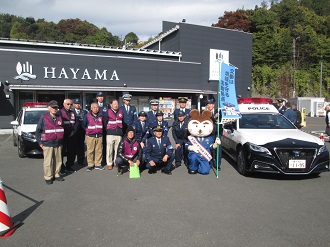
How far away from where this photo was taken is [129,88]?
1869 cm

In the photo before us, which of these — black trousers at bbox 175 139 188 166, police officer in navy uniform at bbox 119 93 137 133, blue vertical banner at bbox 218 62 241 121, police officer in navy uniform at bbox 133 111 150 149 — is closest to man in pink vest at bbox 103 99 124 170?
police officer in navy uniform at bbox 119 93 137 133

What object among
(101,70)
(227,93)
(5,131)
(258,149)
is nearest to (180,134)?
(227,93)

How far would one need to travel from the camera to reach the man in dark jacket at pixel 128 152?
6.63 meters

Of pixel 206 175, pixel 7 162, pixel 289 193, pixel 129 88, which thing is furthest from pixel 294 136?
pixel 129 88

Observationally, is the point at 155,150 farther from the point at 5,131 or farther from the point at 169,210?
the point at 5,131

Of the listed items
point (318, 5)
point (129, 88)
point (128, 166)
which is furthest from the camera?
point (318, 5)

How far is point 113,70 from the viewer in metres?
19.1

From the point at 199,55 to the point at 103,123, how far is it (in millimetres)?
18585

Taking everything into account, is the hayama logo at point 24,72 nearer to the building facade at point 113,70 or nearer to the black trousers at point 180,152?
the building facade at point 113,70

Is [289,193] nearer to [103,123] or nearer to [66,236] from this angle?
[66,236]

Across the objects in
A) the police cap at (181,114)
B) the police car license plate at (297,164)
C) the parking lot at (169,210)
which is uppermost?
the police cap at (181,114)

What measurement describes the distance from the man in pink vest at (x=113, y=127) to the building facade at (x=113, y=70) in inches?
423

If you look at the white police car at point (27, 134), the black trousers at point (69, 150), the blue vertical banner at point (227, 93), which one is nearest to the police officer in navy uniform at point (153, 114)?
the blue vertical banner at point (227, 93)

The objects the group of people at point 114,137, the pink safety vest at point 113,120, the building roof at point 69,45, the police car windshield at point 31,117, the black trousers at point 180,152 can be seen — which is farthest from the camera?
the building roof at point 69,45
